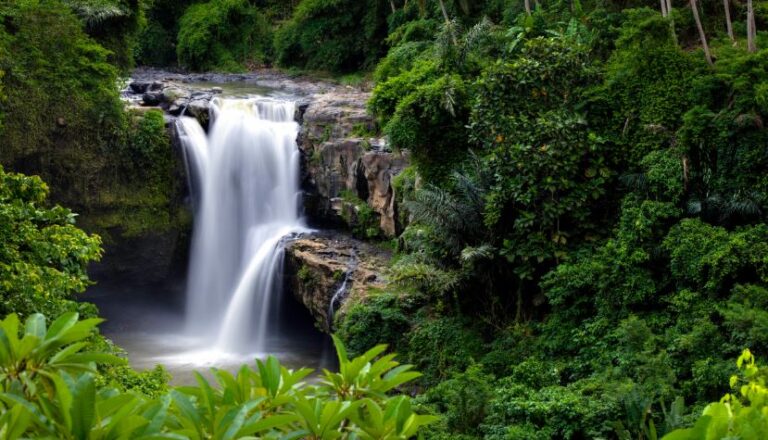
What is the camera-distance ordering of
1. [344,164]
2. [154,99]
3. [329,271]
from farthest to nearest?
[154,99] < [344,164] < [329,271]

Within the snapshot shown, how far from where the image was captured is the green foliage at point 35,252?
Result: 7516 millimetres

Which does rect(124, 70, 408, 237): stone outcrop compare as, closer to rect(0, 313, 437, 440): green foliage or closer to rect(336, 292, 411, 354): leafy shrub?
rect(336, 292, 411, 354): leafy shrub

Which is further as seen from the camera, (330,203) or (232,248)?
(232,248)

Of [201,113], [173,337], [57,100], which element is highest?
[57,100]

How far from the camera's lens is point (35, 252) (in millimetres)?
8258

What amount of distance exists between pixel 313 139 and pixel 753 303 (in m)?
11.1

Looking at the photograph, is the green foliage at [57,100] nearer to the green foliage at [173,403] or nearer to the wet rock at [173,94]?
the wet rock at [173,94]

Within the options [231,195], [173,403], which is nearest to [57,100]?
[231,195]

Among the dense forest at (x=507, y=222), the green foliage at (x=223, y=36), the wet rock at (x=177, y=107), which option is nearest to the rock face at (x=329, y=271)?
the dense forest at (x=507, y=222)

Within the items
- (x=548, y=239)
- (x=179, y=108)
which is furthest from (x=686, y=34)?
(x=179, y=108)

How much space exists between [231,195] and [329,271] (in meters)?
4.79

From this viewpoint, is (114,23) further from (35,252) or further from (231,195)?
(35,252)

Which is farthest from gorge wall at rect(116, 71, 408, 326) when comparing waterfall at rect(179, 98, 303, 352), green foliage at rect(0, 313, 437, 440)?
green foliage at rect(0, 313, 437, 440)

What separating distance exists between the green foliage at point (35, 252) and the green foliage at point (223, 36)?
22919mm
